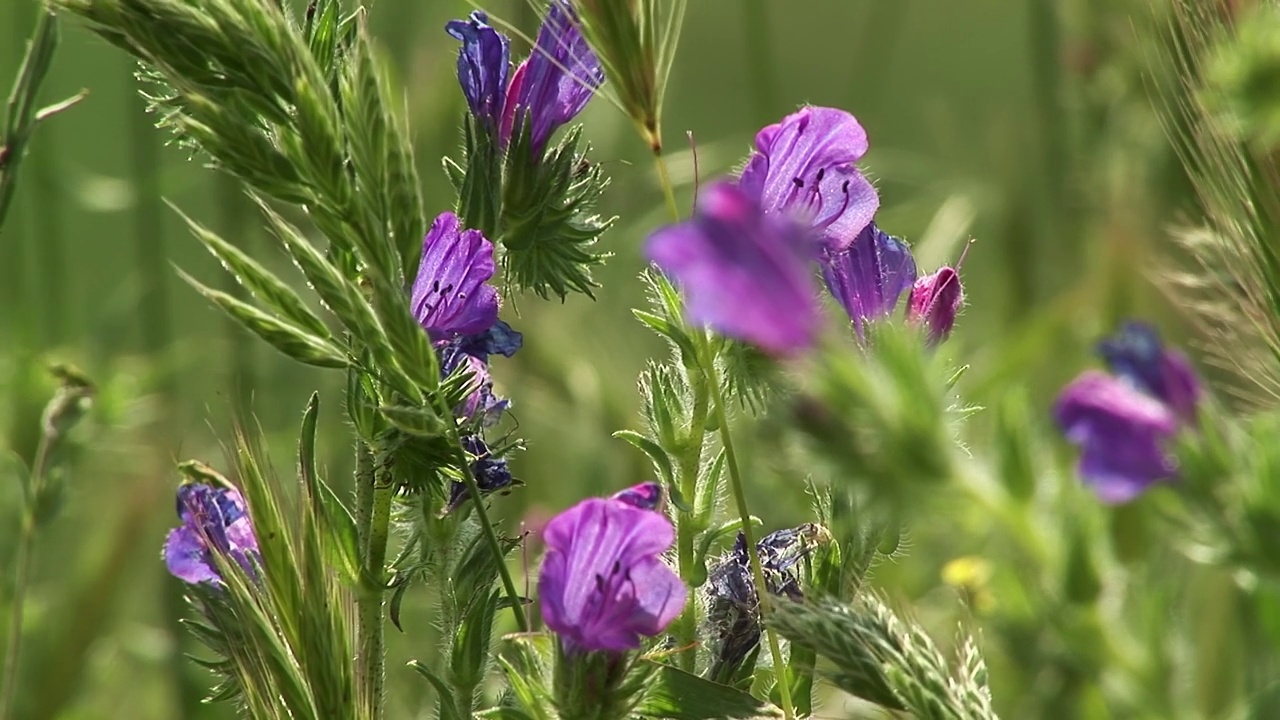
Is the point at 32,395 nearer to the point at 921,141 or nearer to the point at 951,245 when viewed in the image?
the point at 951,245

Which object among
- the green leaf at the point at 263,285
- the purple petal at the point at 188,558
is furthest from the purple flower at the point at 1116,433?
the purple petal at the point at 188,558

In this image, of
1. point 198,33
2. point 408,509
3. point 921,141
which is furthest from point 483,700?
point 921,141

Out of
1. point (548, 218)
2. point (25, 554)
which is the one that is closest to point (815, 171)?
point (548, 218)

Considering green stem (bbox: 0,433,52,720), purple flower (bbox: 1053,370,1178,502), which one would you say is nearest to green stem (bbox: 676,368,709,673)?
purple flower (bbox: 1053,370,1178,502)

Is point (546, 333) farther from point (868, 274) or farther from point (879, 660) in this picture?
point (879, 660)

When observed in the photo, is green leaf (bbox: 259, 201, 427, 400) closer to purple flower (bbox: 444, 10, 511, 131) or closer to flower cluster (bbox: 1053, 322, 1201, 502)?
purple flower (bbox: 444, 10, 511, 131)

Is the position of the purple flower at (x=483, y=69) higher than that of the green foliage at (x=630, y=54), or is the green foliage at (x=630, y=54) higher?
the purple flower at (x=483, y=69)

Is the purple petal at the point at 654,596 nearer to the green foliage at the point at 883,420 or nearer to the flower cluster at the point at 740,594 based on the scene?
the flower cluster at the point at 740,594
